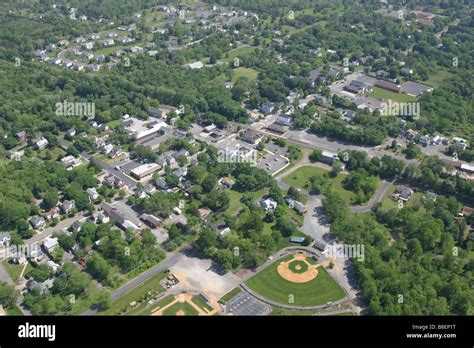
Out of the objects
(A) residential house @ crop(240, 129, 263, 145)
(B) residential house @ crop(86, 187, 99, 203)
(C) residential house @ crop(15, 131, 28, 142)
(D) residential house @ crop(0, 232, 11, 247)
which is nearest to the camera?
(D) residential house @ crop(0, 232, 11, 247)

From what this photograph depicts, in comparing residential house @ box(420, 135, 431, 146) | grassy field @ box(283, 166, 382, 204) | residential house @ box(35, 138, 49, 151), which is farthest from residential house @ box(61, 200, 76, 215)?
residential house @ box(420, 135, 431, 146)

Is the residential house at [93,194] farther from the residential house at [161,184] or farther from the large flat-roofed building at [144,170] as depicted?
the residential house at [161,184]

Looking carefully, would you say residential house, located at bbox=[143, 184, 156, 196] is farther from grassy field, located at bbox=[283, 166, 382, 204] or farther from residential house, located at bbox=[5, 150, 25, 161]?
residential house, located at bbox=[5, 150, 25, 161]

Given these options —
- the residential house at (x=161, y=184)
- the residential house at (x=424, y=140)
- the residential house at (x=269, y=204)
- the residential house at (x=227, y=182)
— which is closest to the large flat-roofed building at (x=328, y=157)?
the residential house at (x=269, y=204)

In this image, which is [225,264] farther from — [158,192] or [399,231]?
[399,231]

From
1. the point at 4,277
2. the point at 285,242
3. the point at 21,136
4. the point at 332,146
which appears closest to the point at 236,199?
the point at 285,242
